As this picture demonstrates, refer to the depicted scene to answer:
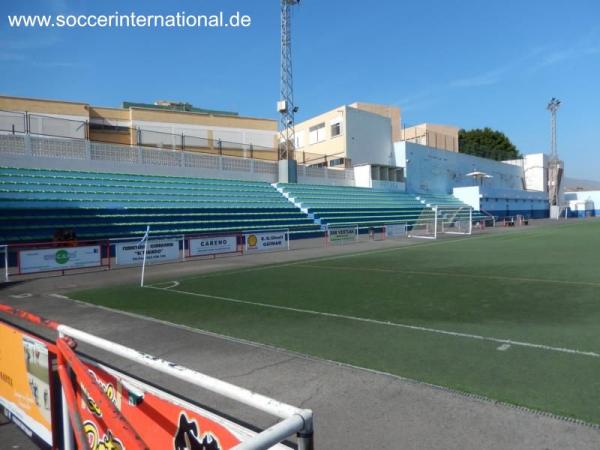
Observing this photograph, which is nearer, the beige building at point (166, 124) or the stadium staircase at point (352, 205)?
the stadium staircase at point (352, 205)

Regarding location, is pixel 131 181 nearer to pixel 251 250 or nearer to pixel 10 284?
pixel 251 250

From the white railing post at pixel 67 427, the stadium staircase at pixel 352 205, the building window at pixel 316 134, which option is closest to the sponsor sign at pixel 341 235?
the stadium staircase at pixel 352 205

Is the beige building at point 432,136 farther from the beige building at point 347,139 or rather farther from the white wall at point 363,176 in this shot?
the white wall at point 363,176

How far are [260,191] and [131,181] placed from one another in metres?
9.19

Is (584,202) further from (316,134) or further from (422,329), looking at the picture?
(422,329)

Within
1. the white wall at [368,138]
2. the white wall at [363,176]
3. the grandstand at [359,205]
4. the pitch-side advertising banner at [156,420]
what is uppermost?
the white wall at [368,138]

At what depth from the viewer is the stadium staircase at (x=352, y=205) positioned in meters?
29.9

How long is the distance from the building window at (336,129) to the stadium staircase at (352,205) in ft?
23.1

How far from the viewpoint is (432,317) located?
23.2 feet

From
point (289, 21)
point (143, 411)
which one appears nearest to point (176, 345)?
point (143, 411)

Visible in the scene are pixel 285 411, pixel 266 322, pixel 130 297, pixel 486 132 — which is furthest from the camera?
pixel 486 132

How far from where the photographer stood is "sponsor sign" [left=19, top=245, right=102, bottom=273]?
12.7m

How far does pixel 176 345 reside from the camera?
5.87m

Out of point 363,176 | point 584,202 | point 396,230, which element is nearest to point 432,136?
point 363,176
